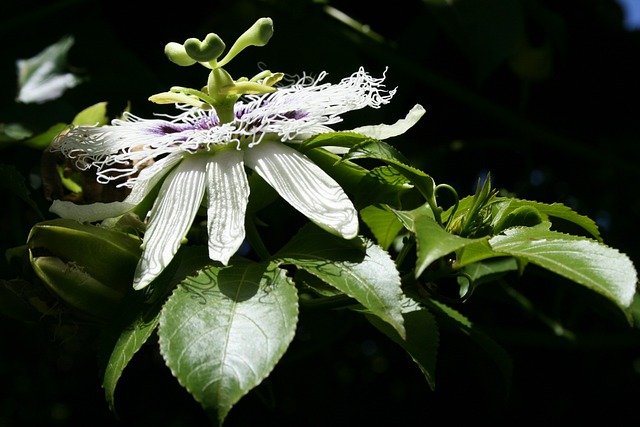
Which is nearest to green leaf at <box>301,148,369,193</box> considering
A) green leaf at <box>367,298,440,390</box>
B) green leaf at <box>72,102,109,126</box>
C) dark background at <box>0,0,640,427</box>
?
green leaf at <box>367,298,440,390</box>

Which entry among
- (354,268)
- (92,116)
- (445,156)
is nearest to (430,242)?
(354,268)

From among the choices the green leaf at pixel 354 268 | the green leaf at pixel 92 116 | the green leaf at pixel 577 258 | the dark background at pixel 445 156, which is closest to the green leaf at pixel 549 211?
the green leaf at pixel 577 258

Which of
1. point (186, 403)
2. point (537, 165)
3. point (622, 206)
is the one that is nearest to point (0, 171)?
point (186, 403)

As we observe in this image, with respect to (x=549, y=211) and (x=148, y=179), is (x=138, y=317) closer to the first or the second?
(x=148, y=179)

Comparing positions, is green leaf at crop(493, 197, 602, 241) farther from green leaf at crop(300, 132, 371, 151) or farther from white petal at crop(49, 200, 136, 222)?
white petal at crop(49, 200, 136, 222)

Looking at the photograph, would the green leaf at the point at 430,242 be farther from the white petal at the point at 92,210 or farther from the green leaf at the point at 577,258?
the white petal at the point at 92,210

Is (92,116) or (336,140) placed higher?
(336,140)

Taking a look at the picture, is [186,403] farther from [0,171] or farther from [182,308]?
[182,308]

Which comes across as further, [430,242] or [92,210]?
[92,210]
